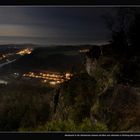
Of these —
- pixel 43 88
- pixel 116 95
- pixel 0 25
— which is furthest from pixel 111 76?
pixel 0 25

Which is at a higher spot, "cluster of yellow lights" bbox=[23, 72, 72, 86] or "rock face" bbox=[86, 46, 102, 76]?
"rock face" bbox=[86, 46, 102, 76]

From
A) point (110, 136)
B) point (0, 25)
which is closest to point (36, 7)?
point (0, 25)

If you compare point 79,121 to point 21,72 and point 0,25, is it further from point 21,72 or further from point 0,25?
point 0,25

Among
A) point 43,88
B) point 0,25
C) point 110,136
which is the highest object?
point 0,25

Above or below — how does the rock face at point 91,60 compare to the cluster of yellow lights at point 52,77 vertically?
above

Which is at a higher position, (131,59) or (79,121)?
(131,59)

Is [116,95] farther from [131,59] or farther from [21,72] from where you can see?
[21,72]
